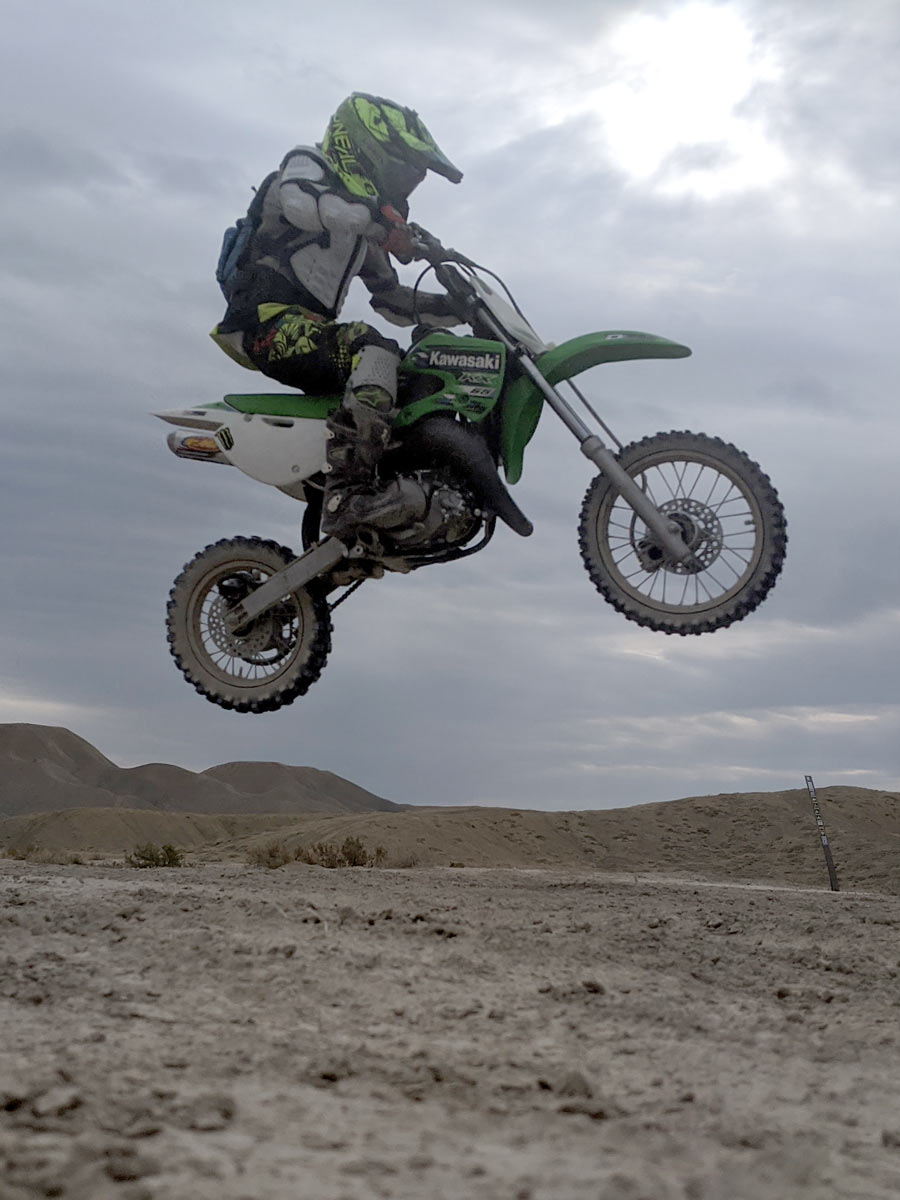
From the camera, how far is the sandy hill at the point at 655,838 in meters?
15.9

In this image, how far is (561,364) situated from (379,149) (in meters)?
1.81

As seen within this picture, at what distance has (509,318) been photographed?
711cm

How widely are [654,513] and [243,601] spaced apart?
2.90 metres

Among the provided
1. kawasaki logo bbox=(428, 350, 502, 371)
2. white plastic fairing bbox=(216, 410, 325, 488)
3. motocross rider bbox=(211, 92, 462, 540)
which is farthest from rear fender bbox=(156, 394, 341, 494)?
kawasaki logo bbox=(428, 350, 502, 371)

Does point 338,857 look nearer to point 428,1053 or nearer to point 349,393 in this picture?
point 349,393

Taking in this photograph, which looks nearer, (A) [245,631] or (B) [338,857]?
(A) [245,631]

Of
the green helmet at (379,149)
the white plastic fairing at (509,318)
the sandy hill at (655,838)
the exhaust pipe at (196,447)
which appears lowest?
the sandy hill at (655,838)

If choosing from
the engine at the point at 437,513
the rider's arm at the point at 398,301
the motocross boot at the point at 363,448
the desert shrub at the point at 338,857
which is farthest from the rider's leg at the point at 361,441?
the desert shrub at the point at 338,857

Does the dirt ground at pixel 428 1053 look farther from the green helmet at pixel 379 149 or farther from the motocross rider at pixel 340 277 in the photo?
the green helmet at pixel 379 149

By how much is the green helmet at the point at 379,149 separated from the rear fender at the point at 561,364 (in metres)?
1.49

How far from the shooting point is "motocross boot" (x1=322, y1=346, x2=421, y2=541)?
6.55 metres

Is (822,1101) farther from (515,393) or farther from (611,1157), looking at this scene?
(515,393)

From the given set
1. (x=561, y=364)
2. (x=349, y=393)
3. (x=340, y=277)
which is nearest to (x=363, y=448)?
(x=349, y=393)

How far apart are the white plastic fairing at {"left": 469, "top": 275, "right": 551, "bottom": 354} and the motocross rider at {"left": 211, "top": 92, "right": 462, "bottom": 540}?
0.54 m
